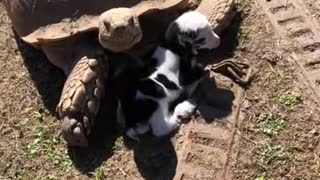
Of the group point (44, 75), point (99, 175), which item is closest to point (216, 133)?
point (99, 175)

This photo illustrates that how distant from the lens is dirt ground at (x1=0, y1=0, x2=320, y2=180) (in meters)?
3.09

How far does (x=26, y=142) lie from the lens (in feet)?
10.8

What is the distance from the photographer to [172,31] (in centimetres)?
331

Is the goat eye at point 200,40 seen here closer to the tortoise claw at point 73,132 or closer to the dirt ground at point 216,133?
the dirt ground at point 216,133

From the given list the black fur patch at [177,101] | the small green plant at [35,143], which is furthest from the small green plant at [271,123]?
the small green plant at [35,143]

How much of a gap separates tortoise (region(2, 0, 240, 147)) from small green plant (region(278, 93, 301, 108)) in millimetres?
494

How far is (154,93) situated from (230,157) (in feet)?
1.44

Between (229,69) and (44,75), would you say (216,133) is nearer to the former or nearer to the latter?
(229,69)

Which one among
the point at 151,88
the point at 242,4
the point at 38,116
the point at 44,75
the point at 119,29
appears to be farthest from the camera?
the point at 242,4

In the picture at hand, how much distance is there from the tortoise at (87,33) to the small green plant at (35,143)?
0.52ft

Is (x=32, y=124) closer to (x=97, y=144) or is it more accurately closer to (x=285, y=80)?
(x=97, y=144)

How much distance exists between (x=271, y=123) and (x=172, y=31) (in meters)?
0.63

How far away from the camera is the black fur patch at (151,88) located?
3.14 meters

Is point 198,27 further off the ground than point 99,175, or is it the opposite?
point 198,27
